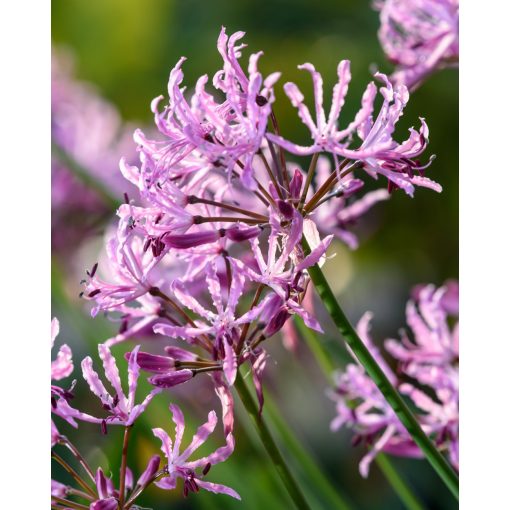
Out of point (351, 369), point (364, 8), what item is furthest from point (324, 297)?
point (364, 8)

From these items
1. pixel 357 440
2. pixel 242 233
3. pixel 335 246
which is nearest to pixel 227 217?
pixel 242 233

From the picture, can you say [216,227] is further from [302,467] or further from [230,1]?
[230,1]

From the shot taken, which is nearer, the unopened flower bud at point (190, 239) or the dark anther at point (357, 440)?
the unopened flower bud at point (190, 239)
